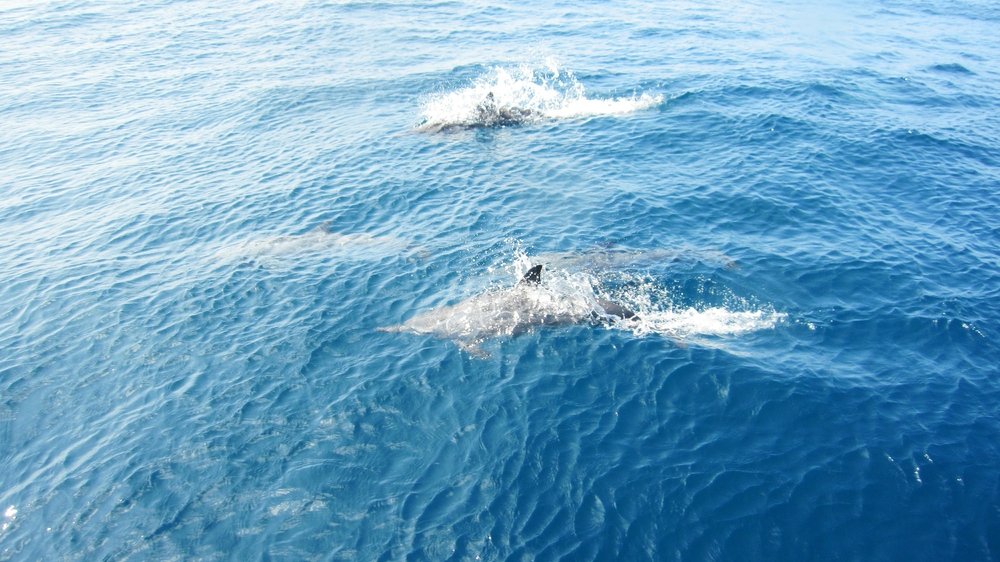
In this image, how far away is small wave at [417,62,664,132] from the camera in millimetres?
33625

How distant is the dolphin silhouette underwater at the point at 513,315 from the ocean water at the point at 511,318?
11 centimetres

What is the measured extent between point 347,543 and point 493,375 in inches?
225

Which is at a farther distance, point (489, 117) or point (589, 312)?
point (489, 117)

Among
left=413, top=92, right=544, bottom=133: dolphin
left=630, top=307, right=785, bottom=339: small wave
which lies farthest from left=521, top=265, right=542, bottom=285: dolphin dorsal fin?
left=413, top=92, right=544, bottom=133: dolphin

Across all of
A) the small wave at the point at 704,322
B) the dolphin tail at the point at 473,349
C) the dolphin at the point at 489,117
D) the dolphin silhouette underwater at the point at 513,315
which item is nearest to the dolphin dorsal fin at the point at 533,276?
the dolphin silhouette underwater at the point at 513,315

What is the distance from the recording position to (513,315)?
1759 cm

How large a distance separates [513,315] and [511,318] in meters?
0.12

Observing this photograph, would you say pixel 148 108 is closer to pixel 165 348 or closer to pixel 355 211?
pixel 355 211

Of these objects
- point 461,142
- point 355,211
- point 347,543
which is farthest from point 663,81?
point 347,543

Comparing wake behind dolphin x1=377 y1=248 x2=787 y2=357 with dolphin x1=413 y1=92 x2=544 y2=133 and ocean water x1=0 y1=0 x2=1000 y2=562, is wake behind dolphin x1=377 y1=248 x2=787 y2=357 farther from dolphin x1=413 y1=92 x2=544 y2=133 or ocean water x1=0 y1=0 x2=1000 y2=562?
dolphin x1=413 y1=92 x2=544 y2=133

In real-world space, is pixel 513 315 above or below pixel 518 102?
below

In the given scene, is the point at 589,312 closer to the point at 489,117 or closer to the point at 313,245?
the point at 313,245

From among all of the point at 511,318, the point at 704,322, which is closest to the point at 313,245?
the point at 511,318

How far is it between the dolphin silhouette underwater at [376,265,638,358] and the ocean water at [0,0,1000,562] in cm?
11
